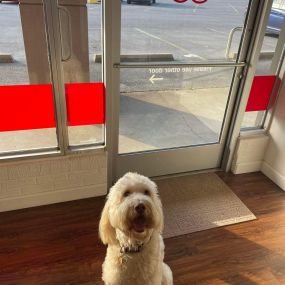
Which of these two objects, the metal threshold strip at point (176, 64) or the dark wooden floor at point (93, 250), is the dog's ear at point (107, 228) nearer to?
the dark wooden floor at point (93, 250)

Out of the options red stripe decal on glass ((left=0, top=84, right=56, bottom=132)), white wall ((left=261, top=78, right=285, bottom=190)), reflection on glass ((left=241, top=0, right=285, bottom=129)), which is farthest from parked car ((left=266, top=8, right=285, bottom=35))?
red stripe decal on glass ((left=0, top=84, right=56, bottom=132))

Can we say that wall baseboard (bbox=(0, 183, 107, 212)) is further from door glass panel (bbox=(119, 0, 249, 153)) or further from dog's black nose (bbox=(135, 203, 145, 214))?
dog's black nose (bbox=(135, 203, 145, 214))

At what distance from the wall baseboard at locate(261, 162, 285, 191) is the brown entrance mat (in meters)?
0.50

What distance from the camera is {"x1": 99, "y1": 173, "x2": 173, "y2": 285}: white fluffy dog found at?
1243 mm

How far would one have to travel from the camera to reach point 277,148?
2.73 m

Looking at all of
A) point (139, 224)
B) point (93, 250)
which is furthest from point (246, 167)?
point (139, 224)

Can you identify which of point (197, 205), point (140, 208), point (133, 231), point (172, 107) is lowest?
point (197, 205)

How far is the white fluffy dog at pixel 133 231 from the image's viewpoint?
4.08ft

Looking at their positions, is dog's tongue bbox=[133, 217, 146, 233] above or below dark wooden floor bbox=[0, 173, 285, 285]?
above

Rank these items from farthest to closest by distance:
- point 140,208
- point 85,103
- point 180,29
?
point 180,29 < point 85,103 < point 140,208

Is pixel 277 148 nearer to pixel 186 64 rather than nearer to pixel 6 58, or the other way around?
pixel 186 64

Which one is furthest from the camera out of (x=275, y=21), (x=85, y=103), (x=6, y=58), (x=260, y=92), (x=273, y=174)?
(x=273, y=174)

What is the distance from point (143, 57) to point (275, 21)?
1161 millimetres

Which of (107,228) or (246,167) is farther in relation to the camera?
(246,167)
